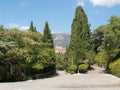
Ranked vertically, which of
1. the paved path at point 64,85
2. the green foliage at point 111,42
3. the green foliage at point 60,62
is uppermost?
the green foliage at point 111,42

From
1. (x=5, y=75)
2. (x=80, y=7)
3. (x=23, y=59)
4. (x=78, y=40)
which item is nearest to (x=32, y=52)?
(x=23, y=59)

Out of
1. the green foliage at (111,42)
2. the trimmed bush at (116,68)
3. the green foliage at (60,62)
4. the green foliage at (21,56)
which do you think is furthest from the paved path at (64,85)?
the green foliage at (60,62)

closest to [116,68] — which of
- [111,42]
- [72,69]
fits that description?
[111,42]

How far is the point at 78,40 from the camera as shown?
181 feet

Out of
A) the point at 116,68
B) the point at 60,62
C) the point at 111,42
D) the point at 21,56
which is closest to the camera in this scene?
the point at 21,56

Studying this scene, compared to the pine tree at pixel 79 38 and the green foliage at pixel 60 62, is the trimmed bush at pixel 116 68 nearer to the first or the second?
the pine tree at pixel 79 38

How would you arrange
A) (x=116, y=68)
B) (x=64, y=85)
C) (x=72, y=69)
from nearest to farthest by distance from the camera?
(x=64, y=85), (x=116, y=68), (x=72, y=69)

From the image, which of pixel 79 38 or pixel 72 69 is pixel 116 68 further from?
pixel 79 38

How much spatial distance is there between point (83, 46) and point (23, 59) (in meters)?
19.7

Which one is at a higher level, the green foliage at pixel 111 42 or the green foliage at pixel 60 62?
the green foliage at pixel 111 42

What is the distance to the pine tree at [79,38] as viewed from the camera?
55031 mm

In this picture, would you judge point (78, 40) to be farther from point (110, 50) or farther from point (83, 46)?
point (110, 50)

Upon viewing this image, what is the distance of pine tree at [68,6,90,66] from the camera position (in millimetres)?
55031

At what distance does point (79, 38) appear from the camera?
55.5 meters
